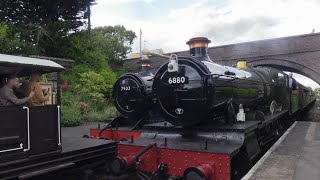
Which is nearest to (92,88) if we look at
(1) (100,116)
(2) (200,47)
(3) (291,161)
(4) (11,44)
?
(1) (100,116)

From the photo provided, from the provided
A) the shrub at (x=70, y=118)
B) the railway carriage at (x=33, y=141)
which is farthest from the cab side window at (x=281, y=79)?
the shrub at (x=70, y=118)

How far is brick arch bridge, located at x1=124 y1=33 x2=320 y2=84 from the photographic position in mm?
26969

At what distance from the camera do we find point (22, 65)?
468 cm

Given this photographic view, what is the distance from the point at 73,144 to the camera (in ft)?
19.7

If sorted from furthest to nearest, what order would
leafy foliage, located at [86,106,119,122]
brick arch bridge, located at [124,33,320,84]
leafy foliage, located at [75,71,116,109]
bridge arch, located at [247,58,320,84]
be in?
bridge arch, located at [247,58,320,84] → brick arch bridge, located at [124,33,320,84] → leafy foliage, located at [75,71,116,109] → leafy foliage, located at [86,106,119,122]

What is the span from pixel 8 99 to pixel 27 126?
0.49 m

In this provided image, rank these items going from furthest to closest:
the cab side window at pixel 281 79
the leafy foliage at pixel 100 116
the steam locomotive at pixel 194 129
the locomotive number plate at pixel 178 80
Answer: the leafy foliage at pixel 100 116 → the cab side window at pixel 281 79 → the locomotive number plate at pixel 178 80 → the steam locomotive at pixel 194 129

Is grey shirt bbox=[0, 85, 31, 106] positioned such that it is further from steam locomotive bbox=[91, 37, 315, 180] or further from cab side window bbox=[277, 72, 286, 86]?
cab side window bbox=[277, 72, 286, 86]

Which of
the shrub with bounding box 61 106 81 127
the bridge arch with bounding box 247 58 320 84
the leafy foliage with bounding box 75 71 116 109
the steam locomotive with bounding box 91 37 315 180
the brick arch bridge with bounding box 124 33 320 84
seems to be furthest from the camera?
the bridge arch with bounding box 247 58 320 84

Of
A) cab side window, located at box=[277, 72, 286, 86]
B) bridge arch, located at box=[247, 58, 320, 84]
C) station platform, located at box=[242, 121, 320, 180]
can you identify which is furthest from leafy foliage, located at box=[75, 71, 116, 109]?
bridge arch, located at box=[247, 58, 320, 84]

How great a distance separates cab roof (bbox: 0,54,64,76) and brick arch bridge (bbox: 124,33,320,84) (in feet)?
68.9

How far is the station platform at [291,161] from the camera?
566 centimetres

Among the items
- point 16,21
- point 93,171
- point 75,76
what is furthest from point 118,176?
point 16,21

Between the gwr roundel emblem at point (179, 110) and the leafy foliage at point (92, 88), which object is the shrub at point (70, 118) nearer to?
the leafy foliage at point (92, 88)
